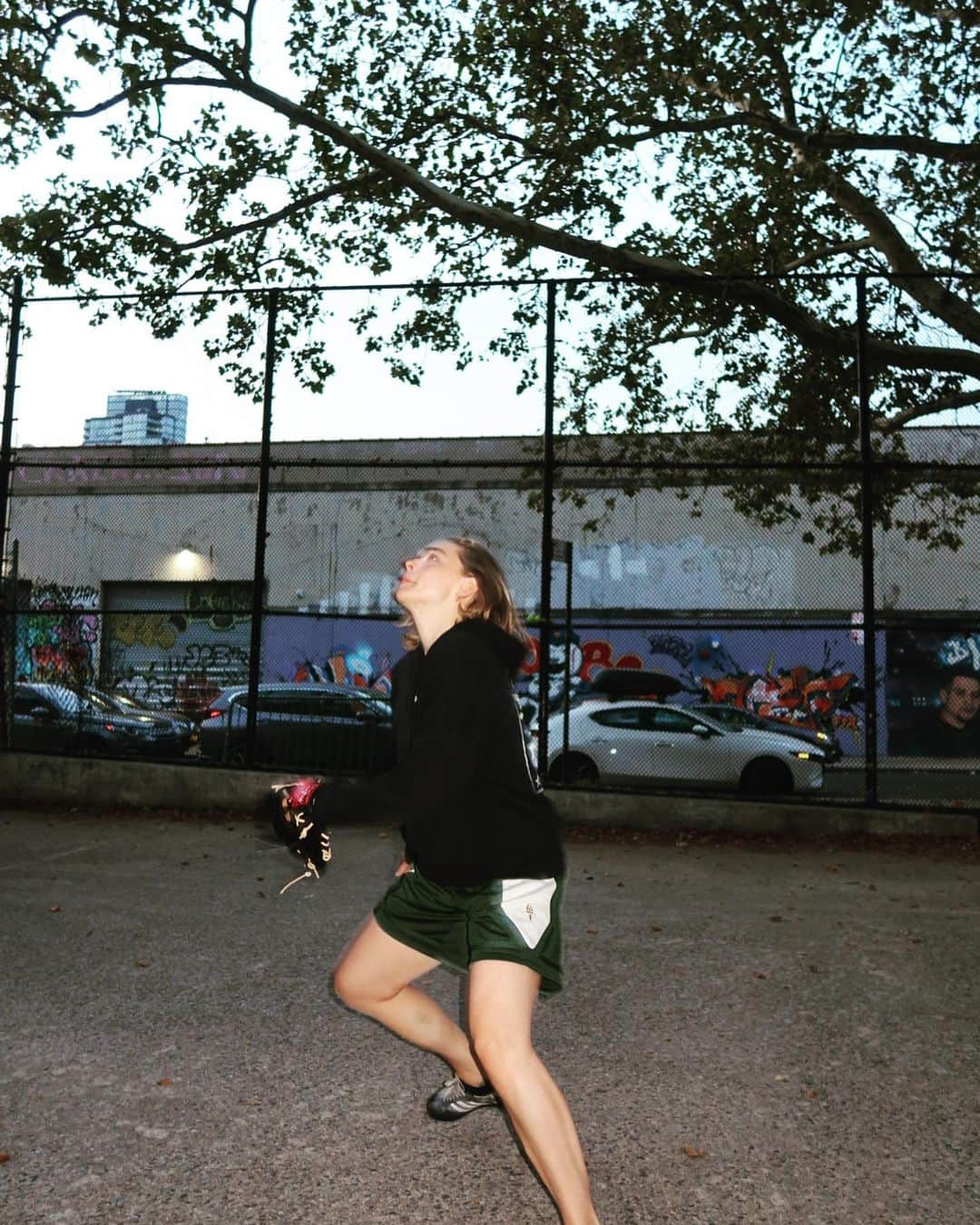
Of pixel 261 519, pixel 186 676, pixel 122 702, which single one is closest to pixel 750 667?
pixel 186 676

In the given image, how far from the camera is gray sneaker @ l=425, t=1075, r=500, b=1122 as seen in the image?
3479mm

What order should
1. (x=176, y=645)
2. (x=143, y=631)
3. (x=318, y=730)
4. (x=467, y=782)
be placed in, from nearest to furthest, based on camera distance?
(x=467, y=782), (x=318, y=730), (x=176, y=645), (x=143, y=631)

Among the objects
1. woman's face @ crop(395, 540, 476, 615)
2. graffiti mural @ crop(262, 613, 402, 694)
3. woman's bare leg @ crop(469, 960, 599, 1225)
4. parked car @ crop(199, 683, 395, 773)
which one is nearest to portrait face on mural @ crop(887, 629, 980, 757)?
graffiti mural @ crop(262, 613, 402, 694)

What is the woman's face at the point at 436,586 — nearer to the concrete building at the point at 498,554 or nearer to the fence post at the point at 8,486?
the fence post at the point at 8,486

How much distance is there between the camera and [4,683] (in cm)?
1209

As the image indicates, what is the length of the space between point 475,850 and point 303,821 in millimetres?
441

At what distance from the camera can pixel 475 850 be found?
9.04ft

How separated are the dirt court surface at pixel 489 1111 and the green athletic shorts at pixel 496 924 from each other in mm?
742

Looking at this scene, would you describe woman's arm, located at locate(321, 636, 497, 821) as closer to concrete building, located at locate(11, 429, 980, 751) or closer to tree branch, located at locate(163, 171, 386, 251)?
tree branch, located at locate(163, 171, 386, 251)

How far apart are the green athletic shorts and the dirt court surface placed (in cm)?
74

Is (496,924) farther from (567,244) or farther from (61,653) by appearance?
(61,653)

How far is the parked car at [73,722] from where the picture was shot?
43.4ft

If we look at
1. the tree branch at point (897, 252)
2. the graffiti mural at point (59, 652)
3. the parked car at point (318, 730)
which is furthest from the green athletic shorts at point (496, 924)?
the tree branch at point (897, 252)

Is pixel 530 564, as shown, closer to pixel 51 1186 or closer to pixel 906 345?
pixel 906 345
